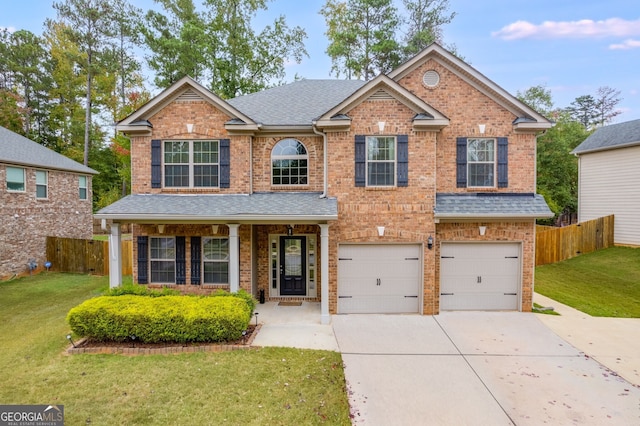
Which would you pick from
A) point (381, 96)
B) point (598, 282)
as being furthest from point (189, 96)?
point (598, 282)

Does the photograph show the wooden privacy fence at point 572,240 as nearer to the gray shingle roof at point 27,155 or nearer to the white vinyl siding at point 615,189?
the white vinyl siding at point 615,189

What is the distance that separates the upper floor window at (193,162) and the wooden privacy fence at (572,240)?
16175 mm

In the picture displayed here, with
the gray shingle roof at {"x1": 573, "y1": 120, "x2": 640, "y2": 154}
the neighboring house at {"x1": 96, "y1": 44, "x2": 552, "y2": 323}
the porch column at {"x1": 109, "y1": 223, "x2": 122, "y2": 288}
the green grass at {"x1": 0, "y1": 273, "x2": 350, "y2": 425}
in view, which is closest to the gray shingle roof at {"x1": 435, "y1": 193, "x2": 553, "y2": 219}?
the neighboring house at {"x1": 96, "y1": 44, "x2": 552, "y2": 323}

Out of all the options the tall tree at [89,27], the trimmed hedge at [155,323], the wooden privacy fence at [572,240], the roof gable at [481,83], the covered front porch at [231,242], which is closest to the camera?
the trimmed hedge at [155,323]

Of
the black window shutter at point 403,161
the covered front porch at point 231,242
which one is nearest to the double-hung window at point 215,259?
the covered front porch at point 231,242

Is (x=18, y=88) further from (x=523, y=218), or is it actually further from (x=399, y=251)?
(x=523, y=218)

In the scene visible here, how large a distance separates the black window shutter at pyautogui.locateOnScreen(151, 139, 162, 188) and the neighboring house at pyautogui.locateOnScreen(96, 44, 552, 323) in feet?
0.11

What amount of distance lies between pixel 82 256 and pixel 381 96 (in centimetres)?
1551

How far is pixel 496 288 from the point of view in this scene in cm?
1013

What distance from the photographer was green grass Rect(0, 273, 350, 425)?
16.3ft

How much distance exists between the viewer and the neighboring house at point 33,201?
1425 cm

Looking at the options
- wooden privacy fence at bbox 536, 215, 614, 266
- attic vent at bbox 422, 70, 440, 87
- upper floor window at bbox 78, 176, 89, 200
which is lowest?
wooden privacy fence at bbox 536, 215, 614, 266

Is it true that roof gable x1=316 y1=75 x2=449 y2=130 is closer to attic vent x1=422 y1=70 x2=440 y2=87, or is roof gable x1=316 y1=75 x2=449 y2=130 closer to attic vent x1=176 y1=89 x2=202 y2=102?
attic vent x1=422 y1=70 x2=440 y2=87

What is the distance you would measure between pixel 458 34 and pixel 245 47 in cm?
1577
